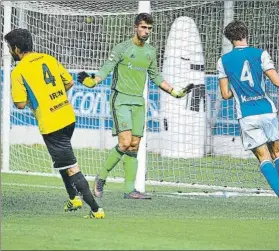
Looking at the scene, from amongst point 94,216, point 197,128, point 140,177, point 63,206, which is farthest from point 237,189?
point 94,216

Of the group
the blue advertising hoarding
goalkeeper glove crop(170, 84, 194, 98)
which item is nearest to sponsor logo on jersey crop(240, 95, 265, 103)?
goalkeeper glove crop(170, 84, 194, 98)

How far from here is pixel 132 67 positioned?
40.4 feet

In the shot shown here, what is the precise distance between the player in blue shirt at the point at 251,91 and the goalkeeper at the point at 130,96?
5.14 ft

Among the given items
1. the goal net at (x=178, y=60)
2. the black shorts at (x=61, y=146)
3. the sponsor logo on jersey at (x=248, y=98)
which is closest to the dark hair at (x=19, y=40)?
the black shorts at (x=61, y=146)

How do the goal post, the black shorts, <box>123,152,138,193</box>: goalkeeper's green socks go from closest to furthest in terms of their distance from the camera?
the black shorts
<box>123,152,138,193</box>: goalkeeper's green socks
the goal post

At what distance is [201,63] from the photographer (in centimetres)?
1619

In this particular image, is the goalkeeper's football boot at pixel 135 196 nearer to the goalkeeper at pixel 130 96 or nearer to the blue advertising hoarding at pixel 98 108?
the goalkeeper at pixel 130 96

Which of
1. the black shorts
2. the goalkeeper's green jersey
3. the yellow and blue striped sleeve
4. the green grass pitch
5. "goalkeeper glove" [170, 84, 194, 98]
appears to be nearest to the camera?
the green grass pitch

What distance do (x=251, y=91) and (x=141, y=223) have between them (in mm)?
1869

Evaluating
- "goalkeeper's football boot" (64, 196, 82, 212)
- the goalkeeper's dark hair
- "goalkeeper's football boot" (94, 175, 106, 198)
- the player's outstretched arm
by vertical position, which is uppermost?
the goalkeeper's dark hair

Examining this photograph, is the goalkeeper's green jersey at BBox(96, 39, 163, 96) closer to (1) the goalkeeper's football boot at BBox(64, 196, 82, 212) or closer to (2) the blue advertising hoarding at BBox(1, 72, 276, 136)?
(1) the goalkeeper's football boot at BBox(64, 196, 82, 212)

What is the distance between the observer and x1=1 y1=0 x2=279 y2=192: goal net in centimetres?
1573

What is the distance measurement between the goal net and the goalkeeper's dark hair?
430cm

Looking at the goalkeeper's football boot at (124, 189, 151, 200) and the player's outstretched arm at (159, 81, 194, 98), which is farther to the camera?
the goalkeeper's football boot at (124, 189, 151, 200)
